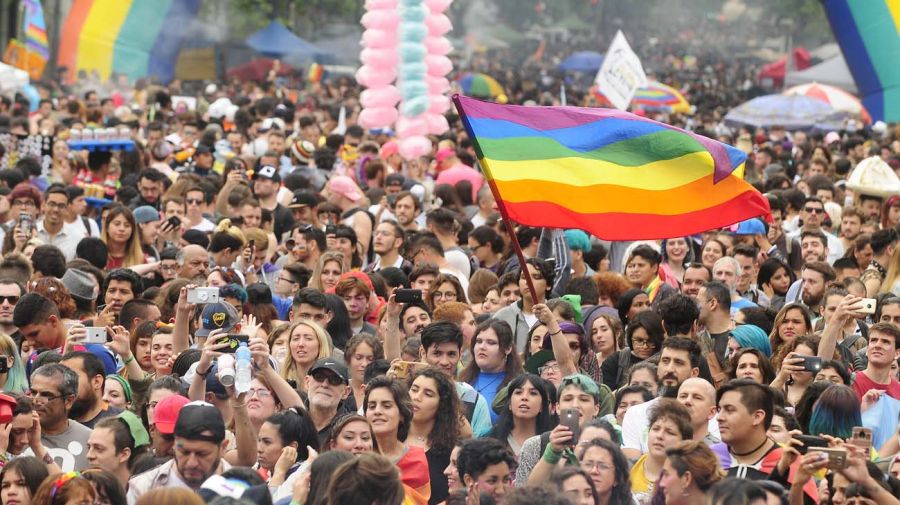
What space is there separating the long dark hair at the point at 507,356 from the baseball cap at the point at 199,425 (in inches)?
96.1

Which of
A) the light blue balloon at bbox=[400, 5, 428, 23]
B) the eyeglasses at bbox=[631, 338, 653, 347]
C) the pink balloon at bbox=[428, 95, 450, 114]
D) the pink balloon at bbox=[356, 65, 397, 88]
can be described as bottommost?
the eyeglasses at bbox=[631, 338, 653, 347]

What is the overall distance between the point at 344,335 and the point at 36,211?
182 inches

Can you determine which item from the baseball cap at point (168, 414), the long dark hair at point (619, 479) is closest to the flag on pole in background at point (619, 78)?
the baseball cap at point (168, 414)

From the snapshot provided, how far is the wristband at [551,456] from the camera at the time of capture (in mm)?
6926

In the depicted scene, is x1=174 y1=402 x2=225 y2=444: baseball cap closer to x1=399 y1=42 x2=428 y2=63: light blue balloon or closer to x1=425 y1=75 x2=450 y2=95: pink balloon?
x1=399 y1=42 x2=428 y2=63: light blue balloon

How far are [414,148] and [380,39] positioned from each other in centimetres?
138

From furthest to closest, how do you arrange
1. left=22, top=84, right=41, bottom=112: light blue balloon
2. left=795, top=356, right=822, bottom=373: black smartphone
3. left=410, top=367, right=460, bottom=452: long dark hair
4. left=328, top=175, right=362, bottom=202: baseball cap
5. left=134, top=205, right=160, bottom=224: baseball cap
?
left=22, top=84, right=41, bottom=112: light blue balloon < left=328, top=175, right=362, bottom=202: baseball cap < left=134, top=205, right=160, bottom=224: baseball cap < left=795, top=356, right=822, bottom=373: black smartphone < left=410, top=367, right=460, bottom=452: long dark hair

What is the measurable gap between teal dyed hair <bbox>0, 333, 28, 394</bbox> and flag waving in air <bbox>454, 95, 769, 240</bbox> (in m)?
2.59

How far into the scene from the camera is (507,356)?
9008 mm

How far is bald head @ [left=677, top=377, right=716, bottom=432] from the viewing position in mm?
7648

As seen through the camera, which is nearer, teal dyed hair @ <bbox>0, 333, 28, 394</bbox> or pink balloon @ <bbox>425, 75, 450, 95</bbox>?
teal dyed hair @ <bbox>0, 333, 28, 394</bbox>

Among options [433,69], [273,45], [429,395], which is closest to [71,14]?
[273,45]

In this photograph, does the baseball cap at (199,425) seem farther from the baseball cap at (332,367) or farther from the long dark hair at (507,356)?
the long dark hair at (507,356)

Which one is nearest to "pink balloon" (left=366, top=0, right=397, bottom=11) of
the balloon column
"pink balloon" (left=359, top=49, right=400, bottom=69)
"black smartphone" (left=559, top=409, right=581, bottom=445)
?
the balloon column
